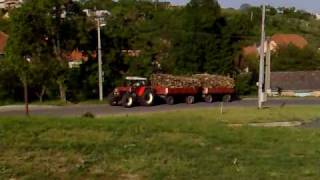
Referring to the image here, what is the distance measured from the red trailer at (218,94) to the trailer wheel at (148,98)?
6.75 meters

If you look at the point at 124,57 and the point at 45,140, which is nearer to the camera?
the point at 45,140

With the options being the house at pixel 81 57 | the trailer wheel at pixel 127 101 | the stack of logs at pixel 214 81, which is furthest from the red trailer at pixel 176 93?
the house at pixel 81 57

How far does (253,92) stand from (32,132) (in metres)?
59.8

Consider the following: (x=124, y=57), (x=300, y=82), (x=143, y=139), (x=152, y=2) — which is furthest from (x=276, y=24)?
(x=143, y=139)

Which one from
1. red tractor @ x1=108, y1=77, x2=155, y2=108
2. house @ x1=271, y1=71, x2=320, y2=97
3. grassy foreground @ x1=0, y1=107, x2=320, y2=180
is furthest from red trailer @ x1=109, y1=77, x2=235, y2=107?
grassy foreground @ x1=0, y1=107, x2=320, y2=180

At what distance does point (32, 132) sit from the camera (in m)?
10.1

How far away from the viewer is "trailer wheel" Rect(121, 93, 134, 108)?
45719mm

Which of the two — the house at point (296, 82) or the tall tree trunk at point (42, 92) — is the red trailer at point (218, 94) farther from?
the house at point (296, 82)

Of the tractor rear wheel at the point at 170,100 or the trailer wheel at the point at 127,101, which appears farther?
the tractor rear wheel at the point at 170,100

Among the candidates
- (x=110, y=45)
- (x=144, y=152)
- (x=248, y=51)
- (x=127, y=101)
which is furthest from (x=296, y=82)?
(x=144, y=152)

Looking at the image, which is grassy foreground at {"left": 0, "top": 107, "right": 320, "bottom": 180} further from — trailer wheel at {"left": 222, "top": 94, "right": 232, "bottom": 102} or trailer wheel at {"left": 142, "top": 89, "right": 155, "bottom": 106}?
trailer wheel at {"left": 222, "top": 94, "right": 232, "bottom": 102}

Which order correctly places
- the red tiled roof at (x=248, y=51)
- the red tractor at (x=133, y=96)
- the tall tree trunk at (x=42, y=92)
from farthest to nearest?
the red tiled roof at (x=248, y=51) < the tall tree trunk at (x=42, y=92) < the red tractor at (x=133, y=96)

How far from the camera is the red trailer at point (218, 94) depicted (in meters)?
53.6

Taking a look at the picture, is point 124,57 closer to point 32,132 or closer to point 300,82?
point 300,82
